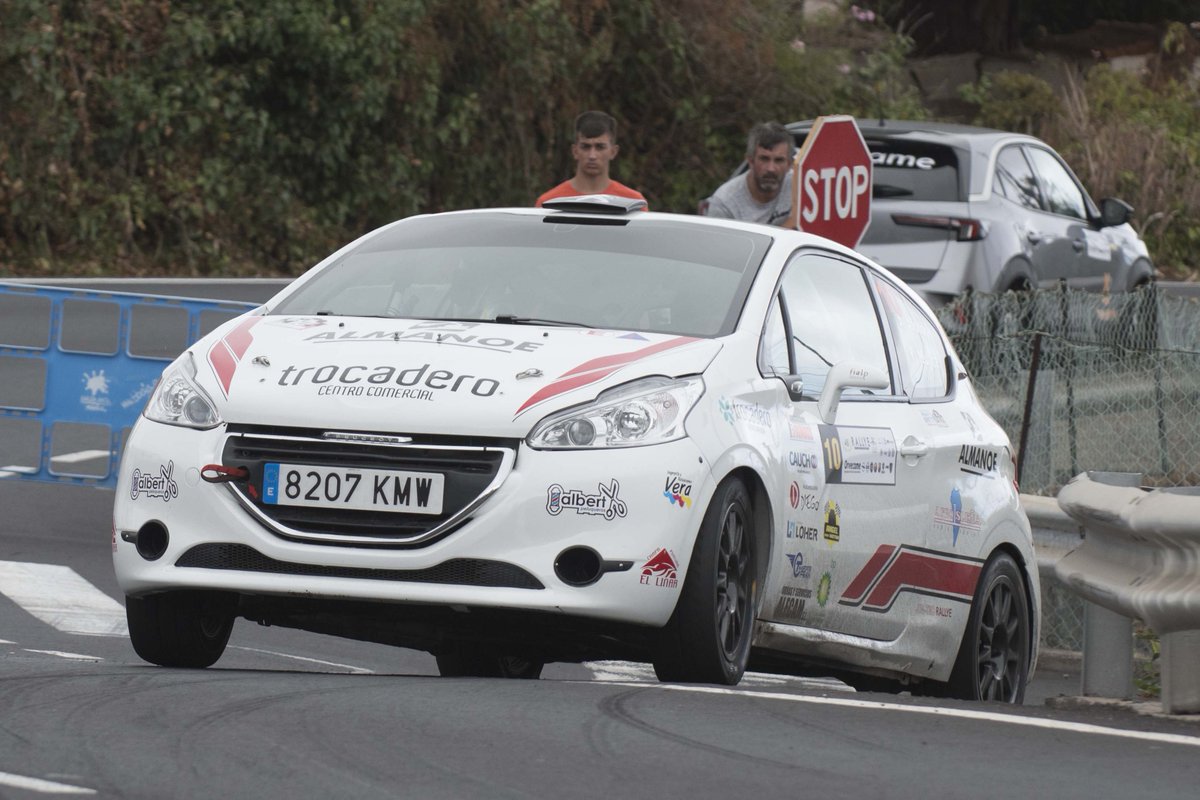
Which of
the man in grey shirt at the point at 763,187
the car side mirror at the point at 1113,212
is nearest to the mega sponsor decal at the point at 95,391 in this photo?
the man in grey shirt at the point at 763,187

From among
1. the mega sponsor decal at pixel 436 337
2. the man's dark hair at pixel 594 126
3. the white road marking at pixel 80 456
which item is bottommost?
the white road marking at pixel 80 456

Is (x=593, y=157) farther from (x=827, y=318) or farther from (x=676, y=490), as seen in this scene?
(x=676, y=490)

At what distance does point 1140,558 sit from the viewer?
6.88 metres

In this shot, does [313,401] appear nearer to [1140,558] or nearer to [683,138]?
[1140,558]

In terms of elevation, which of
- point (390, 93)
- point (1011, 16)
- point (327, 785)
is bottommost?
point (327, 785)

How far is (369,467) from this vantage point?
6465 mm

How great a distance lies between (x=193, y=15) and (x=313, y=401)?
17099mm

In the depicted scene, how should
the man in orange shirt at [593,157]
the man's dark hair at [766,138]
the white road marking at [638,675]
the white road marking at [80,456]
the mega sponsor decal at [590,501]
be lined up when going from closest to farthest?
the mega sponsor decal at [590,501]
the white road marking at [638,675]
the man in orange shirt at [593,157]
the man's dark hair at [766,138]
the white road marking at [80,456]

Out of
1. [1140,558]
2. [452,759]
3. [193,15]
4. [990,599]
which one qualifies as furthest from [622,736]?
[193,15]

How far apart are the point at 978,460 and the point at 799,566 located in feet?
4.75

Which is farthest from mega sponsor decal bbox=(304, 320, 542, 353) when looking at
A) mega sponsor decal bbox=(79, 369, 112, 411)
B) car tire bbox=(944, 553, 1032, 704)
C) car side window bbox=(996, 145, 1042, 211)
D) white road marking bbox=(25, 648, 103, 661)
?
car side window bbox=(996, 145, 1042, 211)

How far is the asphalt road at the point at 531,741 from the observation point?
500 centimetres

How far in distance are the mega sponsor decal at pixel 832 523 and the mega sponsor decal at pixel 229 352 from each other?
6.07 feet

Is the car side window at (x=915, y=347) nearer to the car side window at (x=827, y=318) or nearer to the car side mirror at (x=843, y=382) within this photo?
the car side window at (x=827, y=318)
